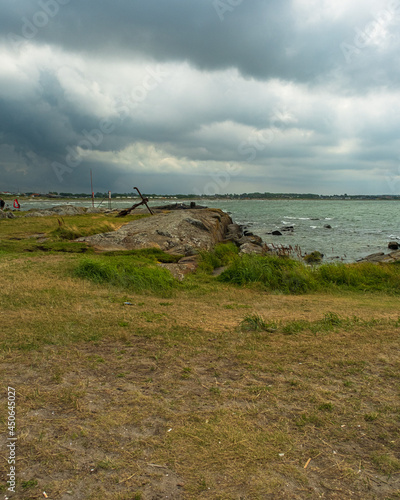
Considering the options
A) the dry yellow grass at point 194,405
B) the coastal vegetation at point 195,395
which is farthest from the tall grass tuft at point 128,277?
the dry yellow grass at point 194,405

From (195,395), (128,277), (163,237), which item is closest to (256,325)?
(195,395)

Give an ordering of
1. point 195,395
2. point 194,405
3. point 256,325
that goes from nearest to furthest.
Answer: point 194,405, point 195,395, point 256,325

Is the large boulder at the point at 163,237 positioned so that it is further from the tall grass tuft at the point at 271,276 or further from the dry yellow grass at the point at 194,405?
the dry yellow grass at the point at 194,405

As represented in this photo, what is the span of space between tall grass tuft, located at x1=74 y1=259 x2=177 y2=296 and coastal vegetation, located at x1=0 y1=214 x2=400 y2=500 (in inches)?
19.2

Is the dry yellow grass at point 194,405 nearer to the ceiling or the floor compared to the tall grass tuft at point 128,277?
nearer to the floor

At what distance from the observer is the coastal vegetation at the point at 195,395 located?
273 centimetres

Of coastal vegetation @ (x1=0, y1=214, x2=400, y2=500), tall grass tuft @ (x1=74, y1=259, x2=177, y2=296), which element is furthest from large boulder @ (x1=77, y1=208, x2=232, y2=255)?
coastal vegetation @ (x1=0, y1=214, x2=400, y2=500)

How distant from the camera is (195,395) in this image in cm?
395

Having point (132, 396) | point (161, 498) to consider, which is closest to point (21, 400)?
point (132, 396)

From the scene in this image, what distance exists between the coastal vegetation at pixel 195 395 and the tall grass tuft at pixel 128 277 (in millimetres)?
486

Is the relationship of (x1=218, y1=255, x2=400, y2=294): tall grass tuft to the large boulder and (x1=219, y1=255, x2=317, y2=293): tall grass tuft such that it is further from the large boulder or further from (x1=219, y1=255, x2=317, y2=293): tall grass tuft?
the large boulder

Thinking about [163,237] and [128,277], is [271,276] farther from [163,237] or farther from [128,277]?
[163,237]

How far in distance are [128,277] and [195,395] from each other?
5802 millimetres

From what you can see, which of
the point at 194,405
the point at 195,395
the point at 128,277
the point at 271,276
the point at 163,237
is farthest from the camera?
the point at 163,237
